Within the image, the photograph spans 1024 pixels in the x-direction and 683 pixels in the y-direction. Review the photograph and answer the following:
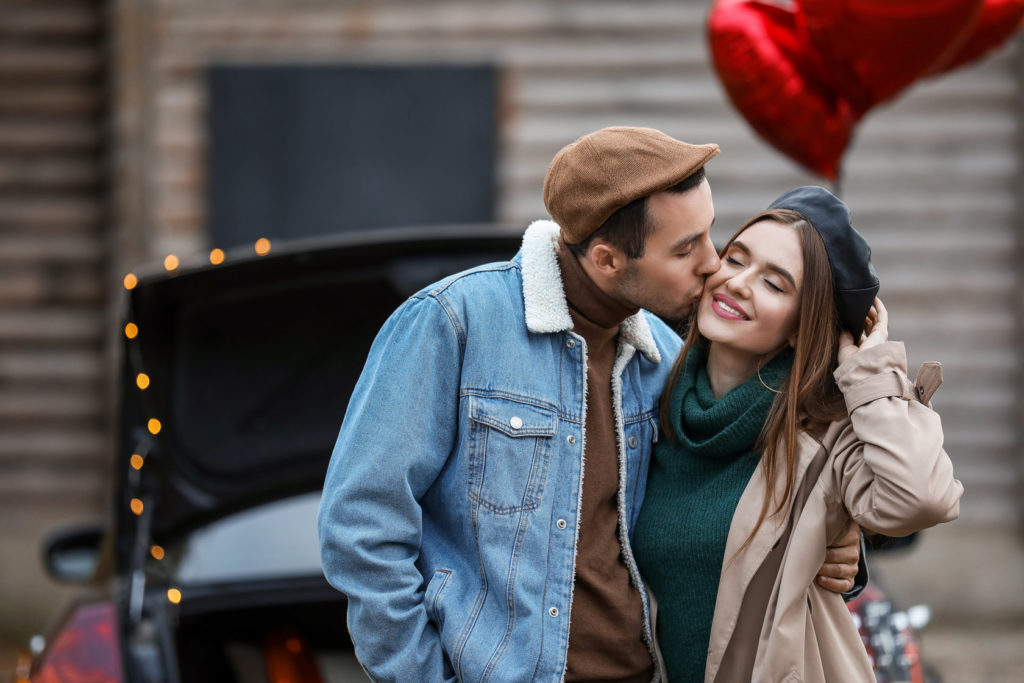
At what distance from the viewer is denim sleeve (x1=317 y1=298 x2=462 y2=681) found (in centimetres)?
163

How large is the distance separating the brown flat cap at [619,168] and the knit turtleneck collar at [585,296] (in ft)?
0.37

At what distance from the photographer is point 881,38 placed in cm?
322

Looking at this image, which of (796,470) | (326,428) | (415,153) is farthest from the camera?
(415,153)

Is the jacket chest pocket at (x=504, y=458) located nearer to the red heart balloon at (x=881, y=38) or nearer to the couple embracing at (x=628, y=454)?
the couple embracing at (x=628, y=454)

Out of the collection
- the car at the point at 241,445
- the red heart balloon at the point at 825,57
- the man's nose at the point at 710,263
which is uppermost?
the red heart balloon at the point at 825,57

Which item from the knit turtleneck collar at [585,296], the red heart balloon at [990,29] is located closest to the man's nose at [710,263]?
the knit turtleneck collar at [585,296]

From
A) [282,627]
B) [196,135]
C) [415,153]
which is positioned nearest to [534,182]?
[415,153]

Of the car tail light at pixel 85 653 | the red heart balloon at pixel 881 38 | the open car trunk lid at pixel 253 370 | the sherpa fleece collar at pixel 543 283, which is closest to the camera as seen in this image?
the sherpa fleece collar at pixel 543 283

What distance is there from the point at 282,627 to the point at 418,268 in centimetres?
97

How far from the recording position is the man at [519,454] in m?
1.65

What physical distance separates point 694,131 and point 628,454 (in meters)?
Answer: 4.08

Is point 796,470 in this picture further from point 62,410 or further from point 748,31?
point 62,410

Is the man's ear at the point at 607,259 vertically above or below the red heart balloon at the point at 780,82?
below

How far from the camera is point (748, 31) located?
346 centimetres
